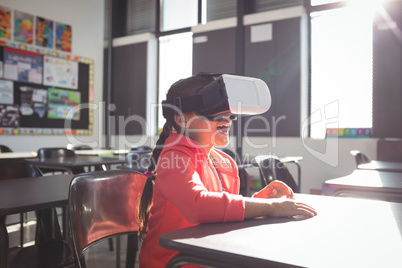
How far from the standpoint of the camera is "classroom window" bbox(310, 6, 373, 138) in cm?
434

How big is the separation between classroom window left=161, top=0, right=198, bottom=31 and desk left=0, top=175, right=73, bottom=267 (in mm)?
4587

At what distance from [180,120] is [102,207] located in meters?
0.46

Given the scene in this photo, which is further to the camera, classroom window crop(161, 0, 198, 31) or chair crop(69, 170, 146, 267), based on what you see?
classroom window crop(161, 0, 198, 31)

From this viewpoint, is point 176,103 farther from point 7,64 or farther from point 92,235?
point 7,64

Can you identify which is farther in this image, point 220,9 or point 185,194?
point 220,9

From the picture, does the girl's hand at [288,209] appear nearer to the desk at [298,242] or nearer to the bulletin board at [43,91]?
the desk at [298,242]

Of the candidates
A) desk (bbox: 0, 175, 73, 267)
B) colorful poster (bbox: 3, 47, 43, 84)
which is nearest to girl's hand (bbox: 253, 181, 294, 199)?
desk (bbox: 0, 175, 73, 267)

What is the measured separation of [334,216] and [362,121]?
12.9 ft

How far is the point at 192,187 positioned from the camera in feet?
2.68

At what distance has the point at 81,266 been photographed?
3.30 ft

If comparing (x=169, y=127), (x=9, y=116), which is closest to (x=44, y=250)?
(x=169, y=127)

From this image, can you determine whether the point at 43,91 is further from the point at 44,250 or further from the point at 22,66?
the point at 44,250

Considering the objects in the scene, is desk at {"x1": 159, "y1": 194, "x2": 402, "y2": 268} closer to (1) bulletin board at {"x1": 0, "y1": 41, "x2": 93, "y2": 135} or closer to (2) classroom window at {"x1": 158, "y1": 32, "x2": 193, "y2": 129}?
(2) classroom window at {"x1": 158, "y1": 32, "x2": 193, "y2": 129}

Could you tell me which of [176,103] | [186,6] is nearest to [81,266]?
[176,103]
